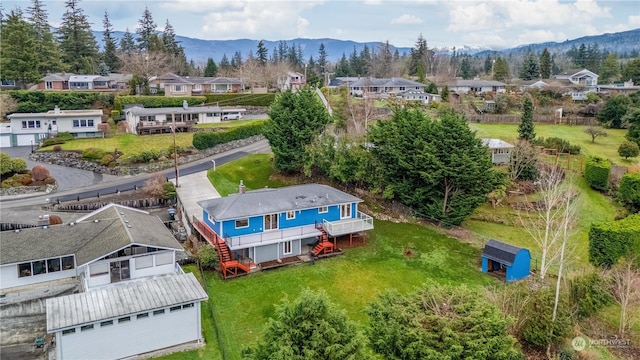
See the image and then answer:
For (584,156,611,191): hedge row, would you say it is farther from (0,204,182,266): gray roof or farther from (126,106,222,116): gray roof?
(126,106,222,116): gray roof

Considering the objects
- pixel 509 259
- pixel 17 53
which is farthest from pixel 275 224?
pixel 17 53

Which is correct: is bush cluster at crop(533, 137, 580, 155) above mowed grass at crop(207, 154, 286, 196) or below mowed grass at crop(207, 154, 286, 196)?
above

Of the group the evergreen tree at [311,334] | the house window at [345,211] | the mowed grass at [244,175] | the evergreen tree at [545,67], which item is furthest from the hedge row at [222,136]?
the evergreen tree at [545,67]

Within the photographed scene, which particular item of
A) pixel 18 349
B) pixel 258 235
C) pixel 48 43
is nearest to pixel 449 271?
pixel 258 235

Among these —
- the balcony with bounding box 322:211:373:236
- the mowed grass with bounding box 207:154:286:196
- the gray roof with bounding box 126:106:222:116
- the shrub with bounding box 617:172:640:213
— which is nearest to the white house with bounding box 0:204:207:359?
the balcony with bounding box 322:211:373:236

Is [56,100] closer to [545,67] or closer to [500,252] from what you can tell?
[500,252]

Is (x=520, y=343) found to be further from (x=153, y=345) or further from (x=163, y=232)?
(x=163, y=232)
